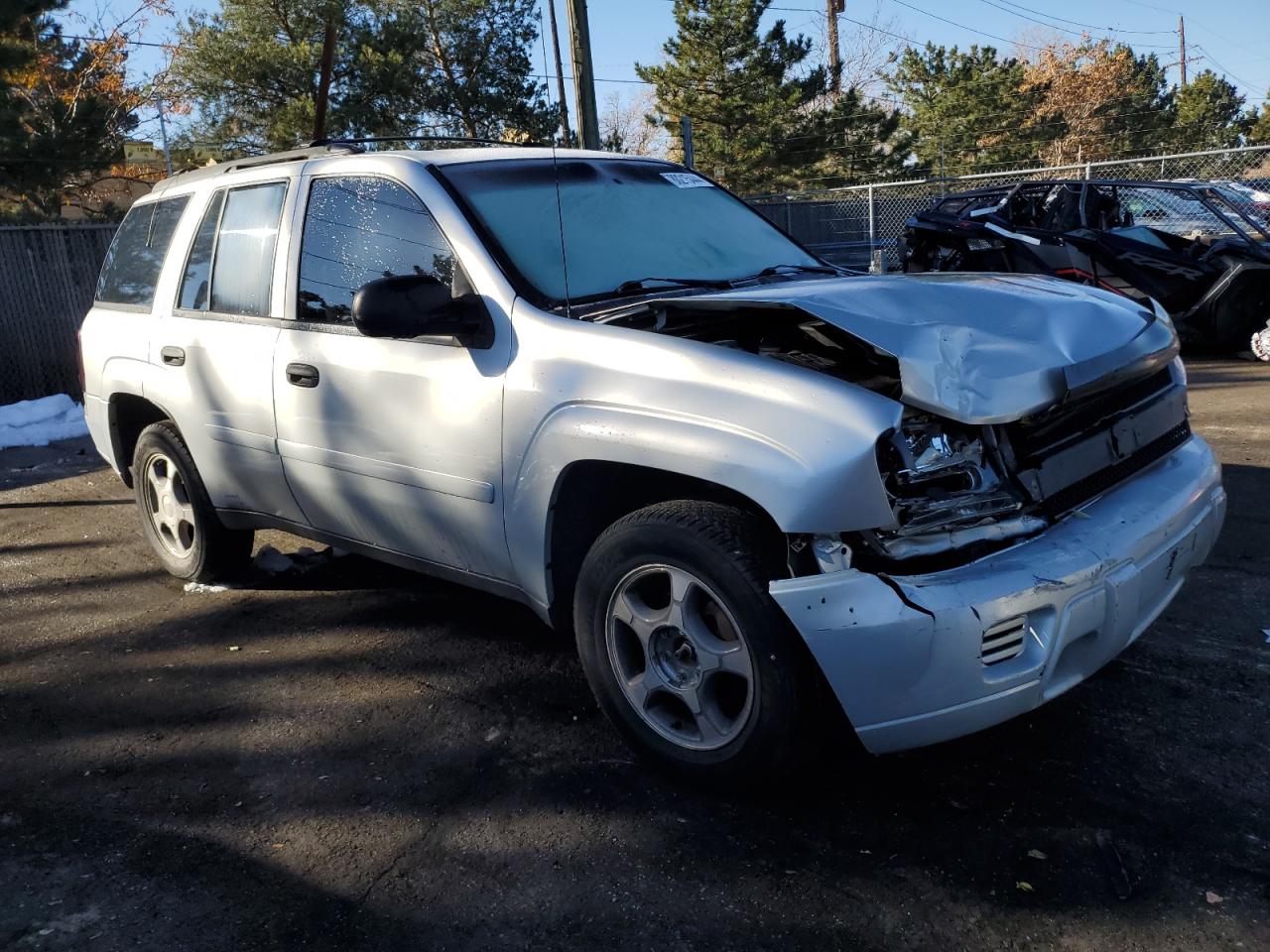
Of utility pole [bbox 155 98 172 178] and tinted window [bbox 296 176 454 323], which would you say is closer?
tinted window [bbox 296 176 454 323]

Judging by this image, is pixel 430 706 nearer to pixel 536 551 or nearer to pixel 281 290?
pixel 536 551

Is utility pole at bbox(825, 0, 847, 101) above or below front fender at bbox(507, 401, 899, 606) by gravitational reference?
above

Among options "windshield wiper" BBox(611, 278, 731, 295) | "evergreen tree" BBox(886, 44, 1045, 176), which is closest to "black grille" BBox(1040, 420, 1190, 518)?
"windshield wiper" BBox(611, 278, 731, 295)

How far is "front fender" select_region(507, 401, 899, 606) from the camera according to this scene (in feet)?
8.54

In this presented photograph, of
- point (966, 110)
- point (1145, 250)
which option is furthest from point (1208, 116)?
point (1145, 250)

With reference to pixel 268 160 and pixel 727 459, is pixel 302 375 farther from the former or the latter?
pixel 727 459

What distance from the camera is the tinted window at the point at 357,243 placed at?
3.78 meters

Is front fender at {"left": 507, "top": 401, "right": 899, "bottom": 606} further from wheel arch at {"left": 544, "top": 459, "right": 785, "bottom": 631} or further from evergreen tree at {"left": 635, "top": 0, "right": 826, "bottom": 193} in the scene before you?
evergreen tree at {"left": 635, "top": 0, "right": 826, "bottom": 193}

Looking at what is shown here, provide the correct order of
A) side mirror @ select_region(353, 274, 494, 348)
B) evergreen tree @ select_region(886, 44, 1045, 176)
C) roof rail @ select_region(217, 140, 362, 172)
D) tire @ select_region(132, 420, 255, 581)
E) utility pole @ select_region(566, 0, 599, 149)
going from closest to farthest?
side mirror @ select_region(353, 274, 494, 348)
roof rail @ select_region(217, 140, 362, 172)
tire @ select_region(132, 420, 255, 581)
utility pole @ select_region(566, 0, 599, 149)
evergreen tree @ select_region(886, 44, 1045, 176)

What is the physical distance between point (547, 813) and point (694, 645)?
0.65 metres

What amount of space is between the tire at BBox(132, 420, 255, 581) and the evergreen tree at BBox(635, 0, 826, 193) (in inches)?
1345

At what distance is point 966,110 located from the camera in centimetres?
4756

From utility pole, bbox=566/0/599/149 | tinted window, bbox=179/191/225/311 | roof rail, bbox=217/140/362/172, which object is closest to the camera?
roof rail, bbox=217/140/362/172

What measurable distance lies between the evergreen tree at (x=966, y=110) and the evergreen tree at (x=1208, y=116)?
22.4ft
